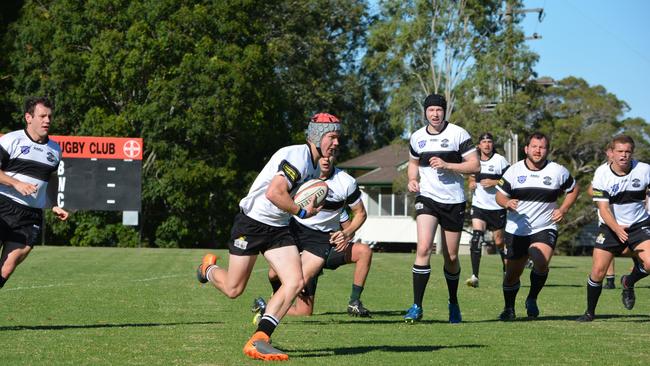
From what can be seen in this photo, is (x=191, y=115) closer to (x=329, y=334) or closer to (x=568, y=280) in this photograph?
(x=568, y=280)

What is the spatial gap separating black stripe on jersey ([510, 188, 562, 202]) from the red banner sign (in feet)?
90.7

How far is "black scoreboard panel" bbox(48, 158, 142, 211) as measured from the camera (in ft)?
126

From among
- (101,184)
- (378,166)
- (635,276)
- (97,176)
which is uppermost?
(378,166)

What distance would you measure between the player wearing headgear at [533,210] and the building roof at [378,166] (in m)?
54.3

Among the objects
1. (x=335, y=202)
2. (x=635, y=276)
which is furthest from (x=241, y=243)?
(x=635, y=276)

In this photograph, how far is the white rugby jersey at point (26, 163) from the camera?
35.3 feet

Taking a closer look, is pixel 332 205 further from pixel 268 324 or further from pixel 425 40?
pixel 425 40

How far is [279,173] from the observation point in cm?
862

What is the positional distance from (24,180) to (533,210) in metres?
6.09

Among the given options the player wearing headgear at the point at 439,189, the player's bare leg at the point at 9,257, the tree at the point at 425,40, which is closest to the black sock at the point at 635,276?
the player wearing headgear at the point at 439,189

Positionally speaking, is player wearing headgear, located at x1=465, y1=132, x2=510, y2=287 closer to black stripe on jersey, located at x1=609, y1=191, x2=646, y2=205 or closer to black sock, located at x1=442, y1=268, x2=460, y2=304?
black stripe on jersey, located at x1=609, y1=191, x2=646, y2=205

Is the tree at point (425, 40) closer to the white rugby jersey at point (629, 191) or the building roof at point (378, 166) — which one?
the building roof at point (378, 166)

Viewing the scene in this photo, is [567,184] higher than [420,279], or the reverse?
[567,184]

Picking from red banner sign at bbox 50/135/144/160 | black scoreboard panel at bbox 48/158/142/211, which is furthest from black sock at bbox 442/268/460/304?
red banner sign at bbox 50/135/144/160
